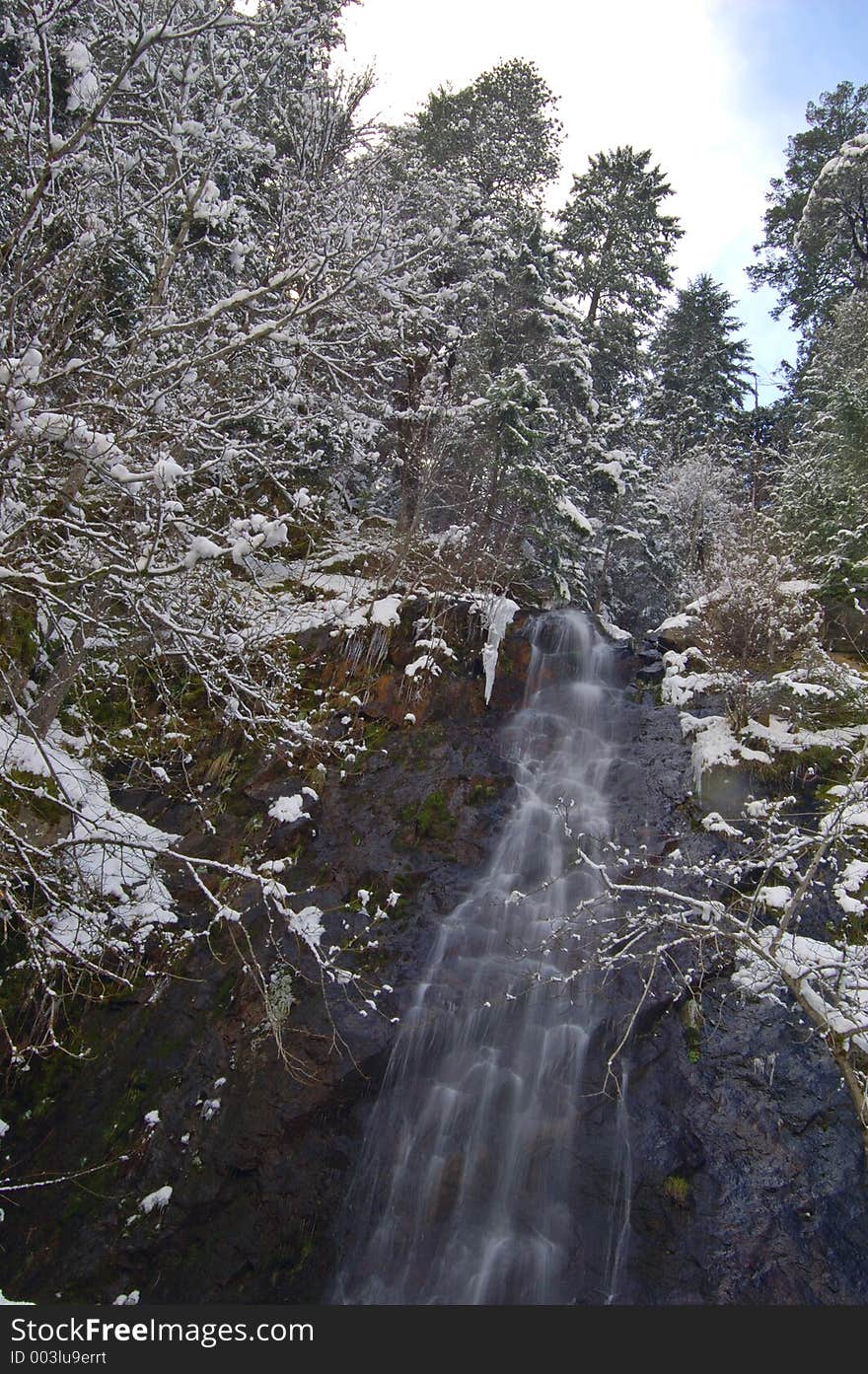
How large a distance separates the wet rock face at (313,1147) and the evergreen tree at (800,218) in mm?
20426

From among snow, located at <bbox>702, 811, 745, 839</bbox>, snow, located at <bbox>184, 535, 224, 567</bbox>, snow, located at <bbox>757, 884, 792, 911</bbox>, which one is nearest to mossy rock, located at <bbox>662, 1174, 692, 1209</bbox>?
snow, located at <bbox>757, 884, 792, 911</bbox>

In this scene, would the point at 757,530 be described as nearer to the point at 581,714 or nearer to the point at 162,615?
the point at 581,714

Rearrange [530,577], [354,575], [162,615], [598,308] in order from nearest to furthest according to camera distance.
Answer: [162,615]
[354,575]
[530,577]
[598,308]

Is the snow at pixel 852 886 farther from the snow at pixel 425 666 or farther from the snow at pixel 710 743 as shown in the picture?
the snow at pixel 425 666

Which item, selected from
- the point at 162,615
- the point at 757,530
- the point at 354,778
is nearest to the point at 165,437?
the point at 162,615

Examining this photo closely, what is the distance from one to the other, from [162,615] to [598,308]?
18597mm

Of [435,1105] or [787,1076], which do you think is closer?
[787,1076]

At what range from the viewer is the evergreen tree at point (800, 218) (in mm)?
20516

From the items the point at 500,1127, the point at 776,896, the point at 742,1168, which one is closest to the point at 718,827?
the point at 776,896

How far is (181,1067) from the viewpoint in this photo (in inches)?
281

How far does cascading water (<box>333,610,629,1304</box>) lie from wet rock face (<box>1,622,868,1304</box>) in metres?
0.20

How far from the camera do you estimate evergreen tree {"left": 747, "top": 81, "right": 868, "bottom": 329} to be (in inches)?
808

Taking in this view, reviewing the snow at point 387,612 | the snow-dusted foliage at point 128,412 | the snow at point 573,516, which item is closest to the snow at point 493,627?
the snow at point 387,612

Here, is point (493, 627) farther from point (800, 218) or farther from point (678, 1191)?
point (800, 218)
